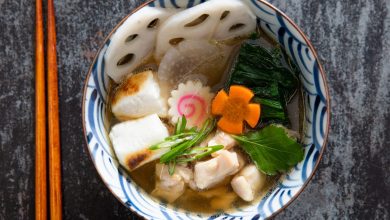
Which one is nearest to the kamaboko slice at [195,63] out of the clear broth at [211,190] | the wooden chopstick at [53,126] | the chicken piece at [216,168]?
the clear broth at [211,190]

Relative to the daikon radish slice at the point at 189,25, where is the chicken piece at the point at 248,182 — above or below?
below

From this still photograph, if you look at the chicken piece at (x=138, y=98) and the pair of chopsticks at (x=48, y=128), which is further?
the pair of chopsticks at (x=48, y=128)

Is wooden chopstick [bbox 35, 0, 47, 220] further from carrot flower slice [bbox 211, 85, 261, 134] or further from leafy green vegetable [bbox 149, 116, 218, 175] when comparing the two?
carrot flower slice [bbox 211, 85, 261, 134]

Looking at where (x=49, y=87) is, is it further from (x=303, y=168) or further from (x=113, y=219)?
(x=303, y=168)

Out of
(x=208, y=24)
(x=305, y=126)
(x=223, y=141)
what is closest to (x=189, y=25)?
(x=208, y=24)

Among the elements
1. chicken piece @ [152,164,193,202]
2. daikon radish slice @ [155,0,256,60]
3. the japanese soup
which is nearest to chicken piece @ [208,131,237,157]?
the japanese soup

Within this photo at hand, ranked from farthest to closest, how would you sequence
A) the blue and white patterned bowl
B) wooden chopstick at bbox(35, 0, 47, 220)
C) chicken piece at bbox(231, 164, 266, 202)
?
wooden chopstick at bbox(35, 0, 47, 220), chicken piece at bbox(231, 164, 266, 202), the blue and white patterned bowl

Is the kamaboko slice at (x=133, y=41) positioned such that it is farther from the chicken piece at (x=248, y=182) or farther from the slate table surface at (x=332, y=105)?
the chicken piece at (x=248, y=182)
